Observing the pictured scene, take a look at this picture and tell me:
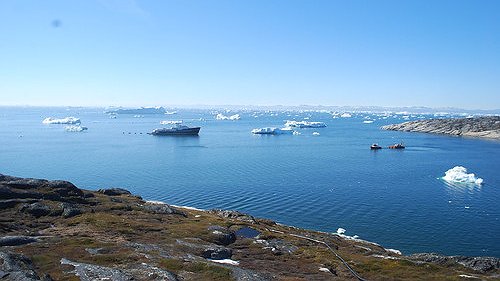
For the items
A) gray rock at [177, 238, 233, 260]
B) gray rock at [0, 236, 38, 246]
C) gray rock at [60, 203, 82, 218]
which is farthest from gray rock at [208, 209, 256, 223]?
gray rock at [0, 236, 38, 246]

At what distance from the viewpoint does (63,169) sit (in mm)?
107438

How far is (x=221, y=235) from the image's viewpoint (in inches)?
1688

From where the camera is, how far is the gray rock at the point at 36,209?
4434cm

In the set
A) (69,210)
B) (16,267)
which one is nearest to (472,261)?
(16,267)

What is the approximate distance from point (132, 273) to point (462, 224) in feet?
166

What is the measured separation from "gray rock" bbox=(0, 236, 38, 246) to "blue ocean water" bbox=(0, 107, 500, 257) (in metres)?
37.6

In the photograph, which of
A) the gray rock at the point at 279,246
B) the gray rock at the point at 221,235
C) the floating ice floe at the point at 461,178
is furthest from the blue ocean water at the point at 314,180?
the gray rock at the point at 221,235

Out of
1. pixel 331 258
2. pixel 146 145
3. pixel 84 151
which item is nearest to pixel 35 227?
pixel 331 258

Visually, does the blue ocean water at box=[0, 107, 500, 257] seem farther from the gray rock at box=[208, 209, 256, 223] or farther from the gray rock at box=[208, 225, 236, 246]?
the gray rock at box=[208, 225, 236, 246]

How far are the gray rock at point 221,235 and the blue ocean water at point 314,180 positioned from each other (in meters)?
19.7

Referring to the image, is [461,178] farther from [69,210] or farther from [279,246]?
[69,210]

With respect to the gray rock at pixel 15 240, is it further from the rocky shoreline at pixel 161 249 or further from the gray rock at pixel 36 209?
the gray rock at pixel 36 209

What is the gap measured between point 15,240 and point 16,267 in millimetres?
7968

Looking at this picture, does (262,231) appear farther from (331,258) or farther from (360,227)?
(360,227)
